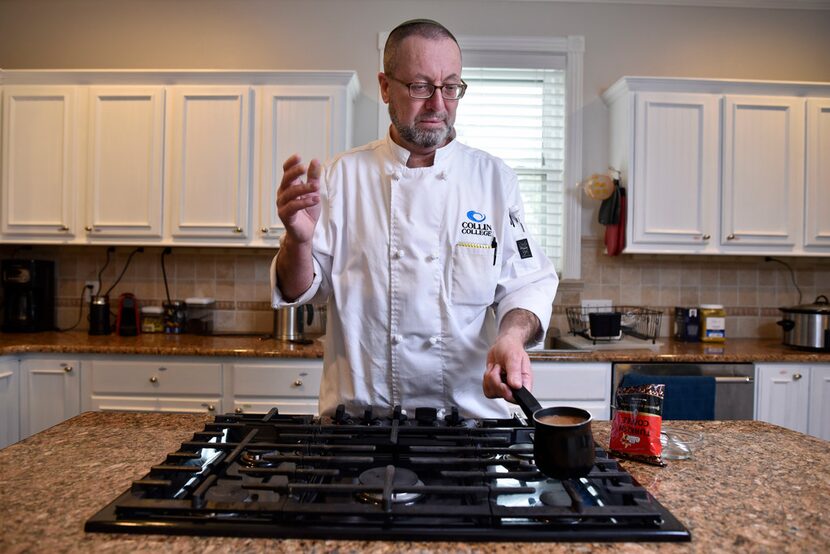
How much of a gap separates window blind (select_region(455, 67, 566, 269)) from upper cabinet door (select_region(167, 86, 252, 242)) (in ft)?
4.14

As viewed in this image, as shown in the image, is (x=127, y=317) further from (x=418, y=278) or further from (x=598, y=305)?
(x=598, y=305)

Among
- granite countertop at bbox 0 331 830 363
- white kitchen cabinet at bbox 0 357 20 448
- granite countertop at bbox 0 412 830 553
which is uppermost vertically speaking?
granite countertop at bbox 0 412 830 553

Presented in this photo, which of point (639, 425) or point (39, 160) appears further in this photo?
point (39, 160)

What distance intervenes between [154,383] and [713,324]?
9.75ft

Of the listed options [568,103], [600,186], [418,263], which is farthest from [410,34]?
[568,103]

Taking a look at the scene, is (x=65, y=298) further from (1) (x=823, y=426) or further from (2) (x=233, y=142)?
(1) (x=823, y=426)

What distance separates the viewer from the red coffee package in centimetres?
111

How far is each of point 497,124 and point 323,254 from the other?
220 cm

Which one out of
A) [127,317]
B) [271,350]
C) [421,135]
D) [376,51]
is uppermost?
[376,51]

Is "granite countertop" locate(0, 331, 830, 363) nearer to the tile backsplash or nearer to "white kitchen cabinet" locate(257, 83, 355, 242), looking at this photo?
the tile backsplash

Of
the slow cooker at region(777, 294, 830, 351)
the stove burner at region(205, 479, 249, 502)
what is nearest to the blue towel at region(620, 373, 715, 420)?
the slow cooker at region(777, 294, 830, 351)

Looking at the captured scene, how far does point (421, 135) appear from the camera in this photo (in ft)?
5.11

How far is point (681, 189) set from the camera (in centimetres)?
317

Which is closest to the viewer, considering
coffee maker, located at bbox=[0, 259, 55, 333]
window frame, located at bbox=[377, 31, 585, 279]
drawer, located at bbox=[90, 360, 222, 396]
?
drawer, located at bbox=[90, 360, 222, 396]
